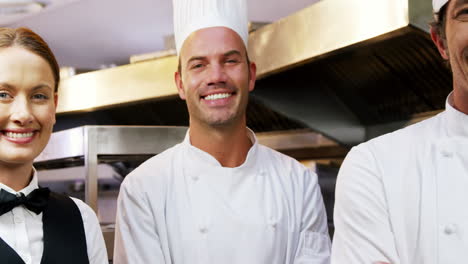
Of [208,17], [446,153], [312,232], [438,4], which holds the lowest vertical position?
[312,232]

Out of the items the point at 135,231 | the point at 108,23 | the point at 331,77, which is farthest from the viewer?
the point at 108,23

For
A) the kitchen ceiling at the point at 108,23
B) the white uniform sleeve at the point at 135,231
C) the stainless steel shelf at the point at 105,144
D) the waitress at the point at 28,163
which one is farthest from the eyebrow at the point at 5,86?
the kitchen ceiling at the point at 108,23

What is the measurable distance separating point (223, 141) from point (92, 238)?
0.57 m

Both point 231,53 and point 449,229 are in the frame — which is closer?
point 449,229

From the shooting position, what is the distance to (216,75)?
6.20ft

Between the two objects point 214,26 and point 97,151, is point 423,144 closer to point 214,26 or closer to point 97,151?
point 214,26

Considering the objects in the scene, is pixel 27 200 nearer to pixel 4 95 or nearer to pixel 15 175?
pixel 15 175

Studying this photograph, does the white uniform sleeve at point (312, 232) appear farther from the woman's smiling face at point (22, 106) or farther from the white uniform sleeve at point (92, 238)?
the woman's smiling face at point (22, 106)

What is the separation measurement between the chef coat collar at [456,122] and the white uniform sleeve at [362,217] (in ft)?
0.62

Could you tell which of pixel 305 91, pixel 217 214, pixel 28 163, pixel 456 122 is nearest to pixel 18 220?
pixel 28 163

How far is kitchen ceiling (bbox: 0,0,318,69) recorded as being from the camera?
206 inches

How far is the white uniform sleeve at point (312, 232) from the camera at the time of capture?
6.27 feet

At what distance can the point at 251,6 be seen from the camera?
5016mm

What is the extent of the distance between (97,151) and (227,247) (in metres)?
0.84
